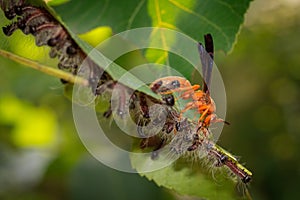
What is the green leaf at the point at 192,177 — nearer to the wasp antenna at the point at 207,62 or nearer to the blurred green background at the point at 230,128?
the wasp antenna at the point at 207,62

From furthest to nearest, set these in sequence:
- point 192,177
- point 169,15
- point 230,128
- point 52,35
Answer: point 230,128 → point 169,15 → point 192,177 → point 52,35

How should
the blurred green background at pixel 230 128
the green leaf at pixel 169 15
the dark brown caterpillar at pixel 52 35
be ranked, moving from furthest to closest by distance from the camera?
the blurred green background at pixel 230 128
the green leaf at pixel 169 15
the dark brown caterpillar at pixel 52 35

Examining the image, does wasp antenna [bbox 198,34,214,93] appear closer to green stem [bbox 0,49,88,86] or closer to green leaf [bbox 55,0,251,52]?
green stem [bbox 0,49,88,86]

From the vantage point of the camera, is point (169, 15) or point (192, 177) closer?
point (192, 177)

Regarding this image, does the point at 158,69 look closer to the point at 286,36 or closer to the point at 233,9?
the point at 233,9

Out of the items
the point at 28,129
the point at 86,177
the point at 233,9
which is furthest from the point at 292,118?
the point at 233,9

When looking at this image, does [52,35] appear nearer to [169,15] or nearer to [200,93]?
[200,93]

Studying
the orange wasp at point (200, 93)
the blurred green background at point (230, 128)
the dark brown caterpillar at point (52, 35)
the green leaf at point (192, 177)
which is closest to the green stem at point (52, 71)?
the dark brown caterpillar at point (52, 35)

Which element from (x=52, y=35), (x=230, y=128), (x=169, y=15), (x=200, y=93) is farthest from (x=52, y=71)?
(x=230, y=128)
